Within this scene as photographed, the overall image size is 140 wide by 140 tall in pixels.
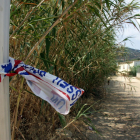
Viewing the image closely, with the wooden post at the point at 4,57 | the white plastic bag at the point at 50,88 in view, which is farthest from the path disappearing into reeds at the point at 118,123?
the wooden post at the point at 4,57

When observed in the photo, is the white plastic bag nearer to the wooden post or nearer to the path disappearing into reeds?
the wooden post

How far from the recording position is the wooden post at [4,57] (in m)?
0.75

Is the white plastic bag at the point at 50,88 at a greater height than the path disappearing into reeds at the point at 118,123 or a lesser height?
greater

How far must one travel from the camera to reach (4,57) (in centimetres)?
77

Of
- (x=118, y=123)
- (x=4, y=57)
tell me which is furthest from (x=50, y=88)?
(x=118, y=123)

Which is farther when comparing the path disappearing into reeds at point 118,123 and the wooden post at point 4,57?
the path disappearing into reeds at point 118,123

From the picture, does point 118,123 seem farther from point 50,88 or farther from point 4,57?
point 4,57

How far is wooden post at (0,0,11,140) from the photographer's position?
747mm

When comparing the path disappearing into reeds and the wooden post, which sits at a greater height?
the wooden post

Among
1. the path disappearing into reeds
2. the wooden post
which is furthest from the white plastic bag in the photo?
the path disappearing into reeds

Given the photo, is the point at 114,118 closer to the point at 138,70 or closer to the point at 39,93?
the point at 39,93

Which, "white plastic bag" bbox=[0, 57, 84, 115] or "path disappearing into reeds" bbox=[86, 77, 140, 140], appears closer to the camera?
"white plastic bag" bbox=[0, 57, 84, 115]

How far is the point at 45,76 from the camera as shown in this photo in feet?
2.77

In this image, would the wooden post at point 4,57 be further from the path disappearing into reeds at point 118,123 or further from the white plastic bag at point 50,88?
the path disappearing into reeds at point 118,123
